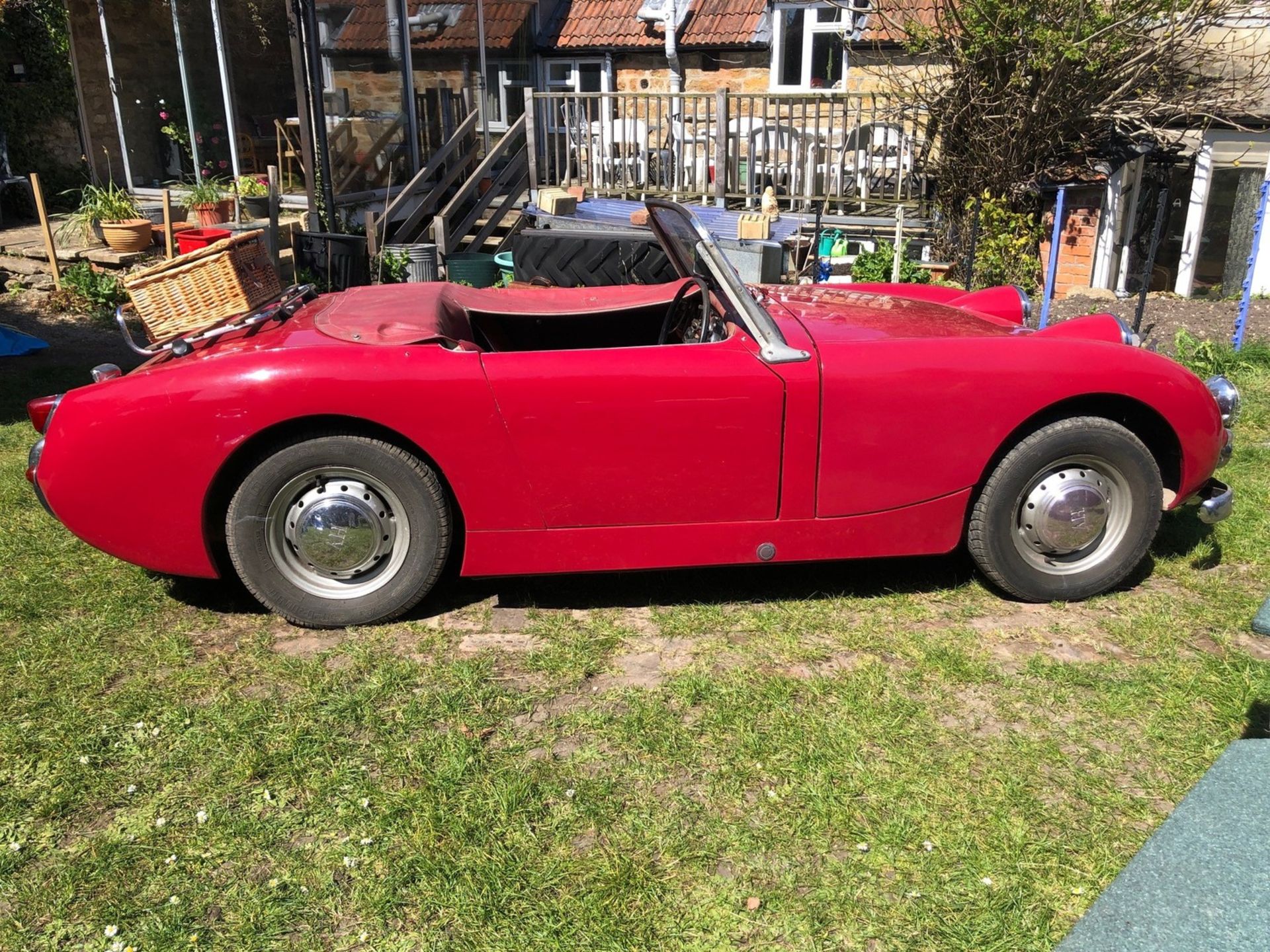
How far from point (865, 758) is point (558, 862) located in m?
0.95

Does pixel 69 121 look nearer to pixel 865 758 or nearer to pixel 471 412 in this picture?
pixel 471 412

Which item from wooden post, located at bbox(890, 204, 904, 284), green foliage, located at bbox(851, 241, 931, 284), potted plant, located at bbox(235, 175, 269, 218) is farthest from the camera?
potted plant, located at bbox(235, 175, 269, 218)

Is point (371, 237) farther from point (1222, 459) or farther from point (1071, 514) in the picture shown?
point (1222, 459)

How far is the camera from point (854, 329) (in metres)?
3.81

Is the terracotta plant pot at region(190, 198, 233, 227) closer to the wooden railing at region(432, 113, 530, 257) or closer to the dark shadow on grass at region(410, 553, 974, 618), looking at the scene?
the wooden railing at region(432, 113, 530, 257)

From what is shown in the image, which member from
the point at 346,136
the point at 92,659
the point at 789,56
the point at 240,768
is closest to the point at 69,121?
the point at 346,136

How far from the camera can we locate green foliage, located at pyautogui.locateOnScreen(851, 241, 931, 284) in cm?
1000

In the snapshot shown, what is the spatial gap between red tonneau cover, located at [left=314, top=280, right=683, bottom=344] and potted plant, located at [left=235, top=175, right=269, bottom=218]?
8387 mm

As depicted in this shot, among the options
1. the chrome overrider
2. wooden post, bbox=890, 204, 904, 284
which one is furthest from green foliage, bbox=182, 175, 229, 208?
the chrome overrider

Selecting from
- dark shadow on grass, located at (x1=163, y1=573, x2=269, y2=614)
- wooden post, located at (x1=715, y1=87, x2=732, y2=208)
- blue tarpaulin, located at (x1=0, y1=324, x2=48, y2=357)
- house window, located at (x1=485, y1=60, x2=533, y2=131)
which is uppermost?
house window, located at (x1=485, y1=60, x2=533, y2=131)

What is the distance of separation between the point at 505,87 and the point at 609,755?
14.9 m

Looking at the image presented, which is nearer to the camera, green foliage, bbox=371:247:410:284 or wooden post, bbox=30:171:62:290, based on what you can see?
wooden post, bbox=30:171:62:290

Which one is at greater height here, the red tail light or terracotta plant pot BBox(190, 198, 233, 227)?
terracotta plant pot BBox(190, 198, 233, 227)

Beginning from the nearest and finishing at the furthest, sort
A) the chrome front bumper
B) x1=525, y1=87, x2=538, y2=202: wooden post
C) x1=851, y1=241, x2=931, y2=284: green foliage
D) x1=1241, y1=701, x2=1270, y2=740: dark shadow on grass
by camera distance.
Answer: x1=1241, y1=701, x2=1270, y2=740: dark shadow on grass, the chrome front bumper, x1=851, y1=241, x2=931, y2=284: green foliage, x1=525, y1=87, x2=538, y2=202: wooden post
